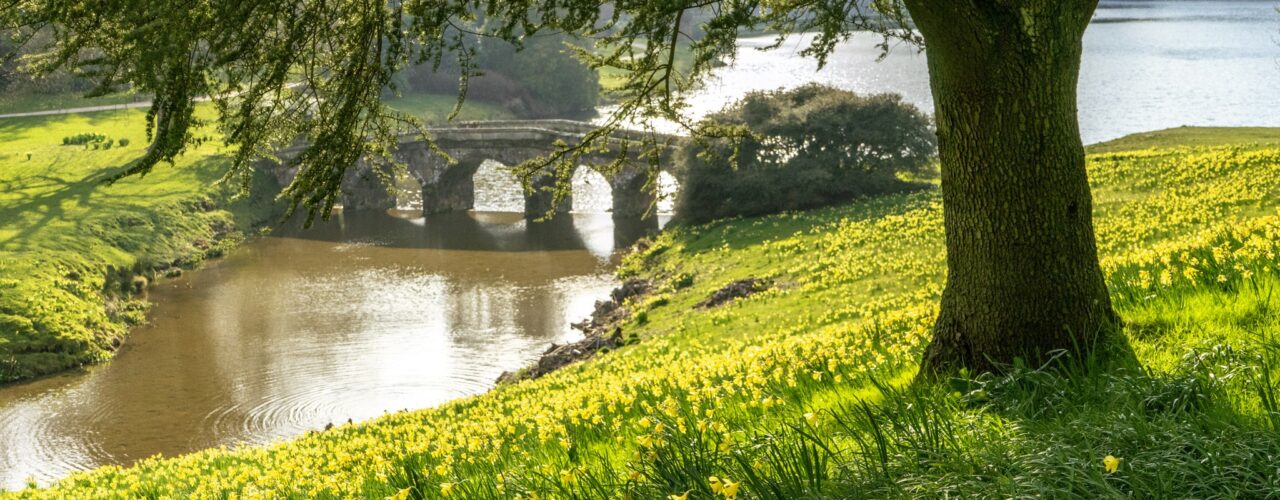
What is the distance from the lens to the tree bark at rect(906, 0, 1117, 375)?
307 inches

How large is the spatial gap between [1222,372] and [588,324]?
2752 centimetres

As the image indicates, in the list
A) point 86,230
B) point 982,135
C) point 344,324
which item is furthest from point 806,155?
point 982,135

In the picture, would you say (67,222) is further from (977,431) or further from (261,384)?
(977,431)

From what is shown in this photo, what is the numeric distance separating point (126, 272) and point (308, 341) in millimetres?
14310

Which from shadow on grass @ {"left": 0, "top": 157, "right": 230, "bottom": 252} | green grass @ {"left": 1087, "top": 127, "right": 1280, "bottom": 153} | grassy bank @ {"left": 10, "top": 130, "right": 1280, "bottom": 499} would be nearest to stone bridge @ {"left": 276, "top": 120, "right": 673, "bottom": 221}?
shadow on grass @ {"left": 0, "top": 157, "right": 230, "bottom": 252}

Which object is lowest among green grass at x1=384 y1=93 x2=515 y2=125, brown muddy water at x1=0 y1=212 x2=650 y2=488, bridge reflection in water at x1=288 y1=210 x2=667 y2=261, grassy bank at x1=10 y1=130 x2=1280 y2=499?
brown muddy water at x1=0 y1=212 x2=650 y2=488

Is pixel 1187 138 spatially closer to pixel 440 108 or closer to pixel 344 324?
pixel 344 324

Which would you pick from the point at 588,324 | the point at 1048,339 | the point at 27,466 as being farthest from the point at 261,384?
the point at 1048,339

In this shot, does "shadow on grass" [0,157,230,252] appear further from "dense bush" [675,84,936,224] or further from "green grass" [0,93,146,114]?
"dense bush" [675,84,936,224]

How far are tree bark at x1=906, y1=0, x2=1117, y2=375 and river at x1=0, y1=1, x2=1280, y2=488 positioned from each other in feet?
8.29

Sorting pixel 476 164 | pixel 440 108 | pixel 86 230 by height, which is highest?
pixel 440 108

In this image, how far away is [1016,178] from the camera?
793cm

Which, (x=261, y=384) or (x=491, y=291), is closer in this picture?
(x=261, y=384)

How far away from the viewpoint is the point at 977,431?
20.3 feet
